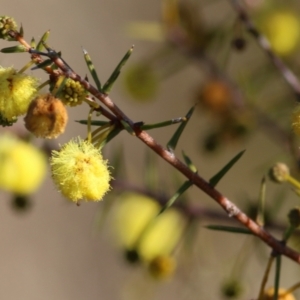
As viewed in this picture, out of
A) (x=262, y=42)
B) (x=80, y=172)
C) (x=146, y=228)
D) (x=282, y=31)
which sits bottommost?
(x=80, y=172)

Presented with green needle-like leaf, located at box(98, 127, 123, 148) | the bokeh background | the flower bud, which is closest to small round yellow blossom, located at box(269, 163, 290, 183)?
the flower bud

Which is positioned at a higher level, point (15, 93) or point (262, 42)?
point (262, 42)

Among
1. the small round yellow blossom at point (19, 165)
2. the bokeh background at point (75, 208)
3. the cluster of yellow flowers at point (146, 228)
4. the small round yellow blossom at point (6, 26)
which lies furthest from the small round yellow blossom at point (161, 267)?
the bokeh background at point (75, 208)

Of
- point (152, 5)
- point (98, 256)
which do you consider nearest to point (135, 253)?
point (98, 256)

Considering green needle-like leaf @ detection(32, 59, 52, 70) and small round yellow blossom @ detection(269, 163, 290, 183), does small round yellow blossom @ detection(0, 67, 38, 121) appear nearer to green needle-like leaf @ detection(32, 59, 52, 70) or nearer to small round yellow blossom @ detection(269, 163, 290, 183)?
green needle-like leaf @ detection(32, 59, 52, 70)

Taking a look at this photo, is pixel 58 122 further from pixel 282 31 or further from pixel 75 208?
pixel 75 208

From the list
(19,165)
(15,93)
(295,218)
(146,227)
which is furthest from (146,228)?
(15,93)

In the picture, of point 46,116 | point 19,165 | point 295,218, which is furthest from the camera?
point 19,165
